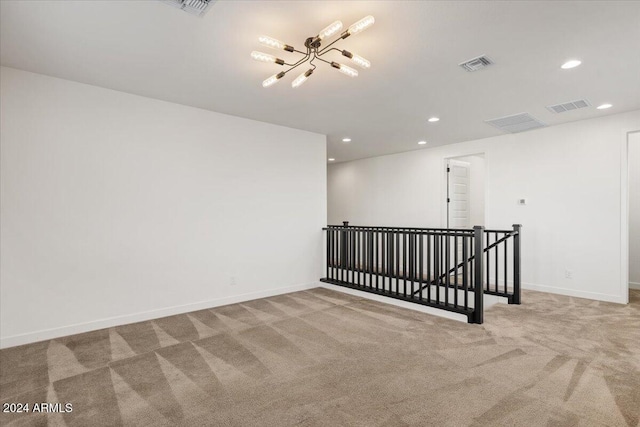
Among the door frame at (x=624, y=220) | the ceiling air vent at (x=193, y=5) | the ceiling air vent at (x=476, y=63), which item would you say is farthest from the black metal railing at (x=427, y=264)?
the ceiling air vent at (x=193, y=5)

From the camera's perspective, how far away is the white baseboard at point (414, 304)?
394 centimetres

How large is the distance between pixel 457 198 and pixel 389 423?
5.98 meters

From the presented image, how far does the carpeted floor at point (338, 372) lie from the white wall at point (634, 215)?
260cm

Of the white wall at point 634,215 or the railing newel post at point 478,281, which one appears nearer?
the railing newel post at point 478,281

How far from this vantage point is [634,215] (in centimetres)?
572

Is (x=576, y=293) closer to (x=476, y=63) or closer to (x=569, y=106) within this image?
(x=569, y=106)

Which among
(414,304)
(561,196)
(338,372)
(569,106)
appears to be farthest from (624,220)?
(338,372)

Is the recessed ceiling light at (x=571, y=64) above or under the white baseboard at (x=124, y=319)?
above

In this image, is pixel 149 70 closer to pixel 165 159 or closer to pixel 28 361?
pixel 165 159

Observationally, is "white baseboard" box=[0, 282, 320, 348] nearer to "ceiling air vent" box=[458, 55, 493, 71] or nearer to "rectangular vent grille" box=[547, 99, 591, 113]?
"ceiling air vent" box=[458, 55, 493, 71]

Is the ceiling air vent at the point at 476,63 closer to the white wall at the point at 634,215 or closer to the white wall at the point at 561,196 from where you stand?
the white wall at the point at 561,196

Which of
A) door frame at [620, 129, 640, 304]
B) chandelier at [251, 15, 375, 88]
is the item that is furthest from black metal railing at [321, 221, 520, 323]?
chandelier at [251, 15, 375, 88]

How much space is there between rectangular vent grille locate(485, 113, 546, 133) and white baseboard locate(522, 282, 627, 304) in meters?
2.67

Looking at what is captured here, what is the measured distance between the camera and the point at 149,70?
10.7ft
